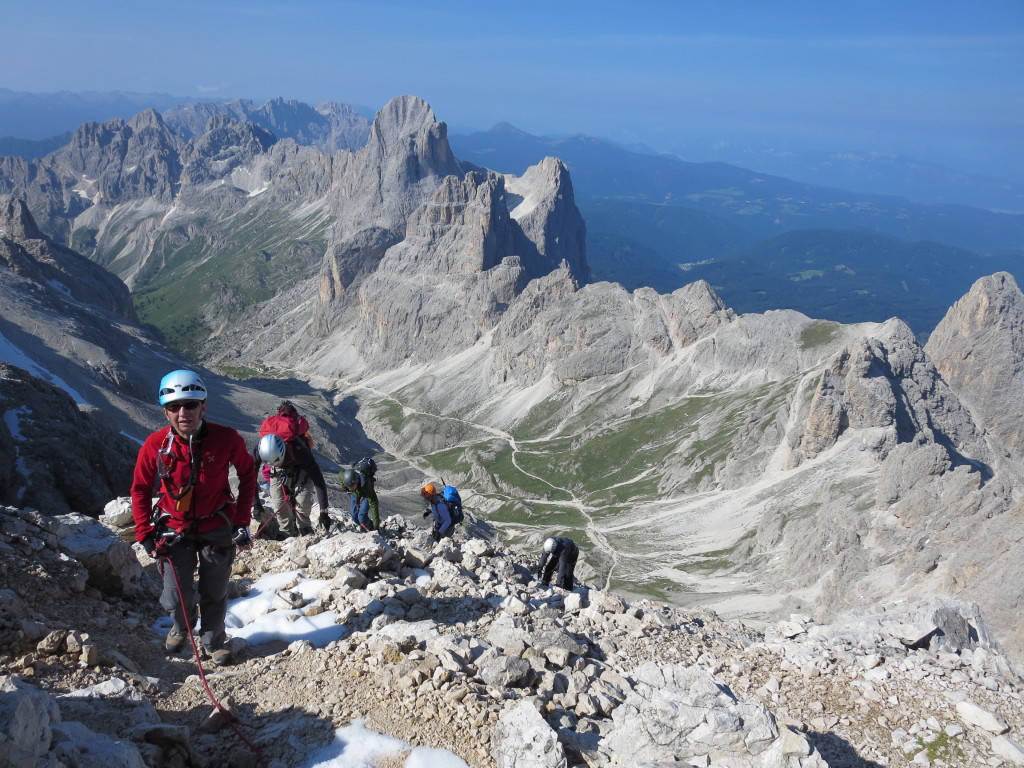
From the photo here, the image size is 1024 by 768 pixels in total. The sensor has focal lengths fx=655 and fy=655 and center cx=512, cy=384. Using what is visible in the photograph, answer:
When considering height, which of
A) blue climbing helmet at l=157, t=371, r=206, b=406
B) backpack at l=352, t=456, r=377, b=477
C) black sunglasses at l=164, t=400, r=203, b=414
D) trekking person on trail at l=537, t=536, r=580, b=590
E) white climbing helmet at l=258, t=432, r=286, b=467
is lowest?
trekking person on trail at l=537, t=536, r=580, b=590

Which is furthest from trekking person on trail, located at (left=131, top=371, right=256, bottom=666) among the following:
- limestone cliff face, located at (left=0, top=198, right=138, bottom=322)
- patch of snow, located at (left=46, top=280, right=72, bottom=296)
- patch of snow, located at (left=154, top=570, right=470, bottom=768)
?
patch of snow, located at (left=46, top=280, right=72, bottom=296)

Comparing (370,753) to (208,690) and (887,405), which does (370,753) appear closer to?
(208,690)

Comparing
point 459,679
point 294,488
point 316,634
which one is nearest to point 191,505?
point 316,634

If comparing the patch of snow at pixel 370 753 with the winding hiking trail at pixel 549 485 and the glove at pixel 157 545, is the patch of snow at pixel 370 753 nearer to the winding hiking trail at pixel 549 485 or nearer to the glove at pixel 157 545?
the glove at pixel 157 545

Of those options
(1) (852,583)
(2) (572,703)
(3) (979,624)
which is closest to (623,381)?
(1) (852,583)

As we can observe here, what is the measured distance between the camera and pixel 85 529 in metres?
14.3

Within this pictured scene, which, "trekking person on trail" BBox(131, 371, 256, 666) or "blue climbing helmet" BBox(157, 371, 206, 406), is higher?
"blue climbing helmet" BBox(157, 371, 206, 406)

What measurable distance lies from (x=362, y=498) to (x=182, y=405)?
1333 cm

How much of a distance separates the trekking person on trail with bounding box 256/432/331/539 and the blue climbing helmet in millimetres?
8211

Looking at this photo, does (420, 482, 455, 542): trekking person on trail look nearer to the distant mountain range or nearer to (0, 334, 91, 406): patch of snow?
the distant mountain range

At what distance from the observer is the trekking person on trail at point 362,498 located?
73.7 ft

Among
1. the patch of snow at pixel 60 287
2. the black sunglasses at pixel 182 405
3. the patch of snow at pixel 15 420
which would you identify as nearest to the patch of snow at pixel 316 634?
the black sunglasses at pixel 182 405

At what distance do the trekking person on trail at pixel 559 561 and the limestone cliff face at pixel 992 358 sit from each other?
118548mm

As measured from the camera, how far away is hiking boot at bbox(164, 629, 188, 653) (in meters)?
11.9
